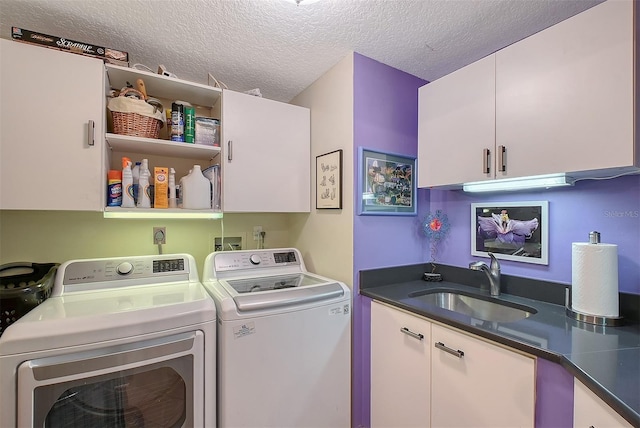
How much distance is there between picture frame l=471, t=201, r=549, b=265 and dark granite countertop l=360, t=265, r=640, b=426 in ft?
0.53

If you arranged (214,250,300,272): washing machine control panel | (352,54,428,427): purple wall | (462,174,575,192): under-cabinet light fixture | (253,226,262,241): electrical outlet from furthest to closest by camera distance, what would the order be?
1. (253,226,262,241): electrical outlet
2. (214,250,300,272): washing machine control panel
3. (352,54,428,427): purple wall
4. (462,174,575,192): under-cabinet light fixture

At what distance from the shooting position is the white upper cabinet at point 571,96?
1.00 m

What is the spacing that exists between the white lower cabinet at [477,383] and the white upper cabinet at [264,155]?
125 cm

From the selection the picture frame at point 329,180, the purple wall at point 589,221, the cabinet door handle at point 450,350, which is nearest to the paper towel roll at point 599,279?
the purple wall at point 589,221

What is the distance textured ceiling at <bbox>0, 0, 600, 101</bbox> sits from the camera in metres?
1.33

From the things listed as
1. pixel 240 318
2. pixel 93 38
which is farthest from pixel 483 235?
pixel 93 38

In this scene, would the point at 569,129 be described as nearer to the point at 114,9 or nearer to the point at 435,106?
the point at 435,106

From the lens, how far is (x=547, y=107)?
1189mm

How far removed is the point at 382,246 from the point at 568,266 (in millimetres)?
929

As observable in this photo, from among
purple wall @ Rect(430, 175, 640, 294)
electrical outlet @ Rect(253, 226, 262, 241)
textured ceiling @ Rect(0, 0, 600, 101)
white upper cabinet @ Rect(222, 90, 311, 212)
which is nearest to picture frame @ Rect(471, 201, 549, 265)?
purple wall @ Rect(430, 175, 640, 294)

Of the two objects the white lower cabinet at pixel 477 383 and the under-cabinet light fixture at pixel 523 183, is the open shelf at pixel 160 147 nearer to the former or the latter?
the under-cabinet light fixture at pixel 523 183

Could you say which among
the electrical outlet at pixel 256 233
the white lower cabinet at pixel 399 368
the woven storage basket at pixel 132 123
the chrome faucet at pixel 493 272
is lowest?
the white lower cabinet at pixel 399 368

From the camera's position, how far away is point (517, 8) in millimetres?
1326

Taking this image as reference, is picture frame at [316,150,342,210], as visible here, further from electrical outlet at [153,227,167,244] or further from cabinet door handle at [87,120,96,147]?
cabinet door handle at [87,120,96,147]
